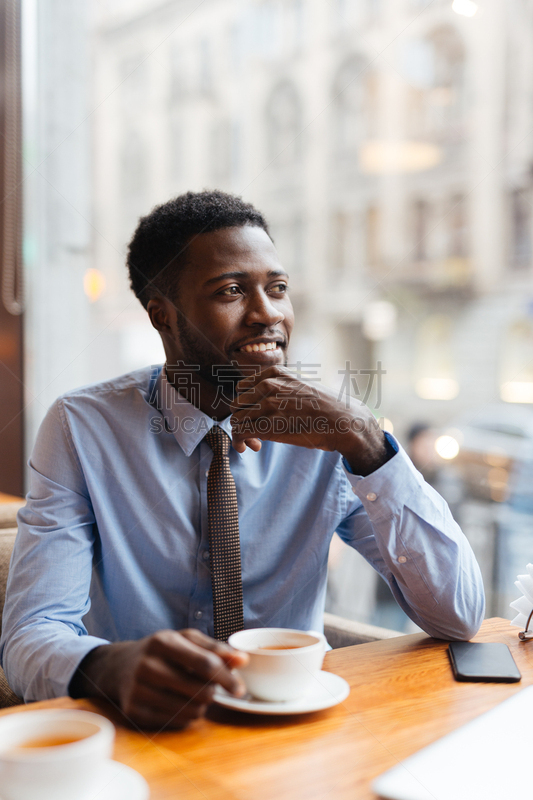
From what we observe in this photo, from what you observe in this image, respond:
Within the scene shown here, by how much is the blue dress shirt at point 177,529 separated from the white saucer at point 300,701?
322 millimetres

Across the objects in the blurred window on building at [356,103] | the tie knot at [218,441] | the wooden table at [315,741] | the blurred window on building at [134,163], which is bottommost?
the wooden table at [315,741]

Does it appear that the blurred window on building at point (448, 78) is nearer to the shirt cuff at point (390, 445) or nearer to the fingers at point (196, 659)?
the shirt cuff at point (390, 445)

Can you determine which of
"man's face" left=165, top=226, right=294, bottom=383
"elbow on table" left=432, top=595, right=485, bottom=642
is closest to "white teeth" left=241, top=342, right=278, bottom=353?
"man's face" left=165, top=226, right=294, bottom=383

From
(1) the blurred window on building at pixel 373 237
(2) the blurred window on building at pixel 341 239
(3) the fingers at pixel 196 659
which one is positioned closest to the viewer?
(3) the fingers at pixel 196 659

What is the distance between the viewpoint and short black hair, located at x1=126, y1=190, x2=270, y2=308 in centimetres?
140

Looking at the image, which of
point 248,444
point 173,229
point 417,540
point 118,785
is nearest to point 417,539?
point 417,540

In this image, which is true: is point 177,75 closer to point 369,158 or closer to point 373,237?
point 369,158

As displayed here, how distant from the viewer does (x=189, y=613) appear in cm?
121

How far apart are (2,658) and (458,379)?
7.36 meters

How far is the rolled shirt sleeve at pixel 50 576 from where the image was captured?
0.88 metres

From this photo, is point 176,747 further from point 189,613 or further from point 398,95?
point 398,95

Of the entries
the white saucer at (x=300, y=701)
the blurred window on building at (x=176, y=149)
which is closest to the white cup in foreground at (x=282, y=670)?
the white saucer at (x=300, y=701)

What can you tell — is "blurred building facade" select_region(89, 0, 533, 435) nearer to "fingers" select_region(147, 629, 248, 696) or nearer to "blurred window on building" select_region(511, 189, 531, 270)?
"blurred window on building" select_region(511, 189, 531, 270)

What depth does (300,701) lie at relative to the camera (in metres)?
0.76
